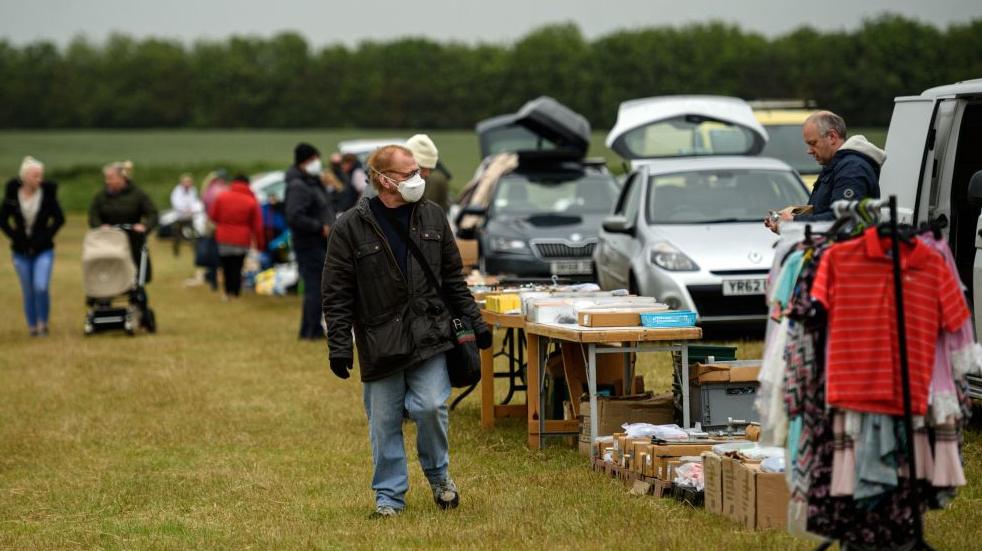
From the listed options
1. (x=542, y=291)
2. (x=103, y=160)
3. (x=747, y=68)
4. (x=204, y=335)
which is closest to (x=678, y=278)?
(x=542, y=291)

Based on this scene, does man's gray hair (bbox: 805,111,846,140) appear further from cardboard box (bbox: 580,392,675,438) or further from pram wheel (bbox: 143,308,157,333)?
pram wheel (bbox: 143,308,157,333)

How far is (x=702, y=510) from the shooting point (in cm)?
735

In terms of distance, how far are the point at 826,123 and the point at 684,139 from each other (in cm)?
1048

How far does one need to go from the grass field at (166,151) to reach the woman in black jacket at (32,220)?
3720 cm

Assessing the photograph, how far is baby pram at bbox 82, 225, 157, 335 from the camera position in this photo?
17.5 metres

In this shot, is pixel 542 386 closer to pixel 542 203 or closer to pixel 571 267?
pixel 571 267

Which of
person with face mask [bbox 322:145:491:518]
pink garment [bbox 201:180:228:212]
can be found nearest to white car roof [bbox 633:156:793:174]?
person with face mask [bbox 322:145:491:518]

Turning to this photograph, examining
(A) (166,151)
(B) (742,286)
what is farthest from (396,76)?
(B) (742,286)

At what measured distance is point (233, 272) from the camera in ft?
79.0

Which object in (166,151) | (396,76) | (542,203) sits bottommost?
(542,203)

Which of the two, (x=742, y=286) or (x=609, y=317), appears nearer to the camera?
(x=609, y=317)

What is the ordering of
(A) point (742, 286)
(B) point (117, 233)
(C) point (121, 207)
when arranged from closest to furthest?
(A) point (742, 286)
(B) point (117, 233)
(C) point (121, 207)

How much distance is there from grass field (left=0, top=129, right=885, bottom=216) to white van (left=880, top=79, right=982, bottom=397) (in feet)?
151

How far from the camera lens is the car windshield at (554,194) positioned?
1969 cm
